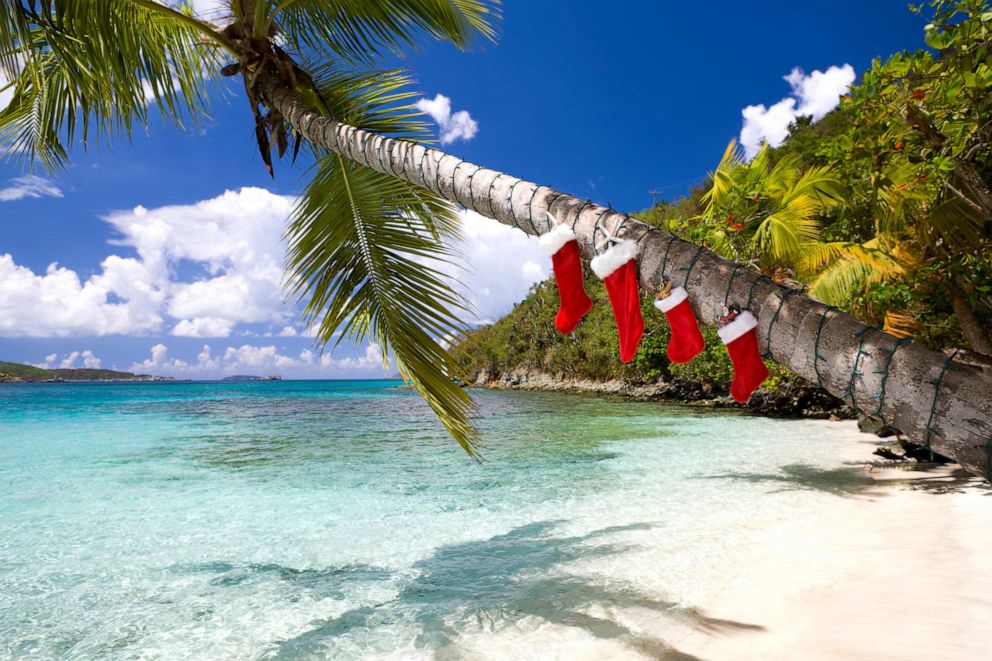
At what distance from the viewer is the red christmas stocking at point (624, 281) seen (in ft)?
6.42

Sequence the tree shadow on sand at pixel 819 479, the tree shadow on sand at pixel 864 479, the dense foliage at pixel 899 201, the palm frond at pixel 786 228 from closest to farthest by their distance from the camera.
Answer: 1. the dense foliage at pixel 899 201
2. the tree shadow on sand at pixel 864 479
3. the tree shadow on sand at pixel 819 479
4. the palm frond at pixel 786 228

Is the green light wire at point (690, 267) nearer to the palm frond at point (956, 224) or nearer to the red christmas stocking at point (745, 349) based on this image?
the red christmas stocking at point (745, 349)

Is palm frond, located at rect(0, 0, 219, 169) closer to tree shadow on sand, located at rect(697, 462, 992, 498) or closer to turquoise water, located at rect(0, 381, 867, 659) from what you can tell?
turquoise water, located at rect(0, 381, 867, 659)

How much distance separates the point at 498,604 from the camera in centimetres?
407

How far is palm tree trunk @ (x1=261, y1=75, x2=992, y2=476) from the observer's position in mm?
1346

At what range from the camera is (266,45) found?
4.05 meters

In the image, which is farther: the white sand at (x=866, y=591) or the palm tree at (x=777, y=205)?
the palm tree at (x=777, y=205)

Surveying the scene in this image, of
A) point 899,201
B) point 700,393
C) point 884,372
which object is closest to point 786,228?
point 899,201

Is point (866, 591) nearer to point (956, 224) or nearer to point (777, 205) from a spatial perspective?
point (956, 224)

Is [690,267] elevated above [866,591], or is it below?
above

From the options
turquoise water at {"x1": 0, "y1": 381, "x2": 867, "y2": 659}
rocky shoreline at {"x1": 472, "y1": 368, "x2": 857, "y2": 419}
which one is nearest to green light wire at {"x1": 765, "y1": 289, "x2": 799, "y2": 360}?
turquoise water at {"x1": 0, "y1": 381, "x2": 867, "y2": 659}

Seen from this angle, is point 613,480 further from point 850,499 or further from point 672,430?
point 672,430

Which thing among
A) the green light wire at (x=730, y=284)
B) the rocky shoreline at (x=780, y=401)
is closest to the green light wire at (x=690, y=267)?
the green light wire at (x=730, y=284)

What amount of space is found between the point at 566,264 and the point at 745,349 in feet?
2.44
